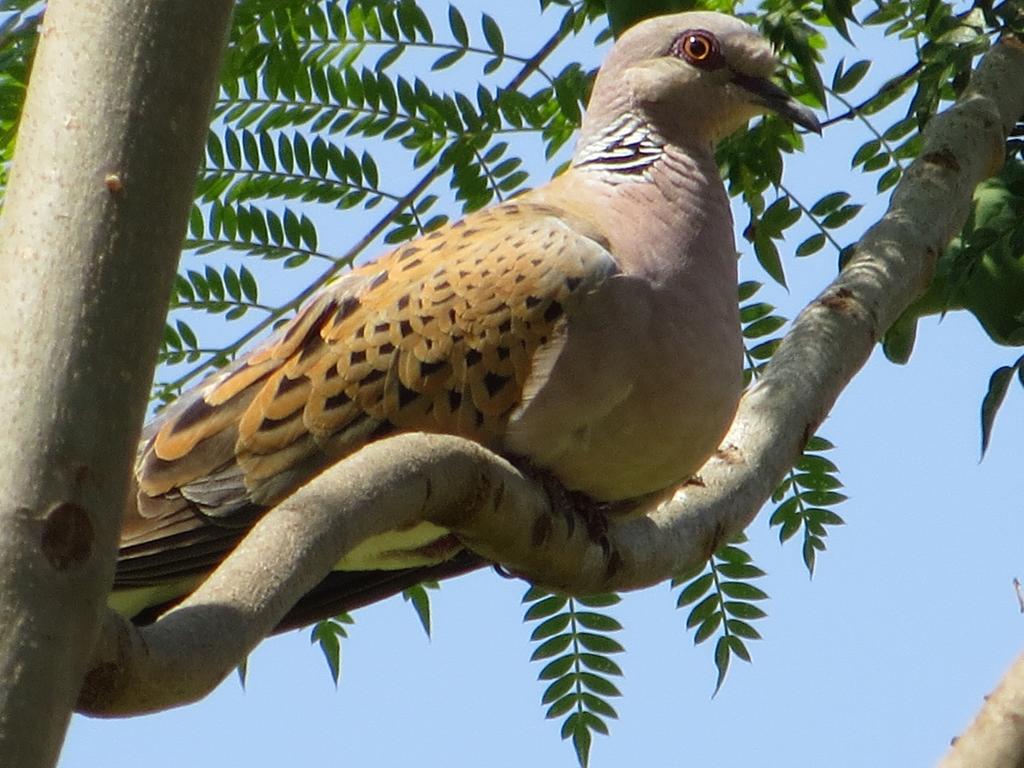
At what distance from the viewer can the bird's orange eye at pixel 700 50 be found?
12.0 feet

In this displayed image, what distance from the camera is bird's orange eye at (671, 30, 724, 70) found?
3.66 metres

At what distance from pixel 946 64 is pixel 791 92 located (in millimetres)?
634

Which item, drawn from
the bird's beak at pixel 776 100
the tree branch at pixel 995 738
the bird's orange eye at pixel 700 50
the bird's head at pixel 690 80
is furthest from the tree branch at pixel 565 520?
the tree branch at pixel 995 738

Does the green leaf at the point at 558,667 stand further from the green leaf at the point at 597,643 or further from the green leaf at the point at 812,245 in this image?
the green leaf at the point at 812,245

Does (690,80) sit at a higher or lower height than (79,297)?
higher

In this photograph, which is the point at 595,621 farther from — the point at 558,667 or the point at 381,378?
the point at 381,378

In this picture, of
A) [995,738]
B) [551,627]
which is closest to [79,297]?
[995,738]

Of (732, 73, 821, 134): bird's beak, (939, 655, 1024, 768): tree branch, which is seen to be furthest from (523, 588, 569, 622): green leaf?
(939, 655, 1024, 768): tree branch

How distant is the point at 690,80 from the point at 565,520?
53.1 inches

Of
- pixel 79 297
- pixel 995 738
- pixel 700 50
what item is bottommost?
pixel 995 738

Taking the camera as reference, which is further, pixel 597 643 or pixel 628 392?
pixel 597 643

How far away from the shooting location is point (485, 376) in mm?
3230

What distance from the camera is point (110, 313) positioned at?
→ 62.0 inches

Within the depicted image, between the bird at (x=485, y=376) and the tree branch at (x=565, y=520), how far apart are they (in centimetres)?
16
